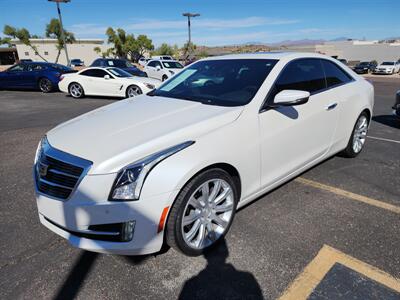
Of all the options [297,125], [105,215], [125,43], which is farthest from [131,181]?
[125,43]

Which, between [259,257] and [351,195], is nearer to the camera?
[259,257]

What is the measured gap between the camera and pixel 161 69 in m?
18.6

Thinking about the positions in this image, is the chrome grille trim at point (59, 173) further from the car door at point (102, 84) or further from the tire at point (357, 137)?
the car door at point (102, 84)

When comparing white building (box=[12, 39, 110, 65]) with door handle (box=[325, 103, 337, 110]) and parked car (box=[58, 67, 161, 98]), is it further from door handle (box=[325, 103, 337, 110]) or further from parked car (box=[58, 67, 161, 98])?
door handle (box=[325, 103, 337, 110])

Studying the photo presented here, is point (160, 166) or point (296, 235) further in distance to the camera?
point (296, 235)

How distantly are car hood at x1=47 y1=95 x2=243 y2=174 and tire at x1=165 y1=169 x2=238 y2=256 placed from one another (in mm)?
371

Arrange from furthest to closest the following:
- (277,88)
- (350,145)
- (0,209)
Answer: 1. (350,145)
2. (0,209)
3. (277,88)

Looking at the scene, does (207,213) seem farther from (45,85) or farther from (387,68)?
(387,68)

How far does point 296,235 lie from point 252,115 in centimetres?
119

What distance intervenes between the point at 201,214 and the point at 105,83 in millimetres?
10503

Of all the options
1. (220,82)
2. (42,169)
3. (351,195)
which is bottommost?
(351,195)

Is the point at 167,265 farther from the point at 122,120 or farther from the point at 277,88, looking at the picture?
the point at 277,88

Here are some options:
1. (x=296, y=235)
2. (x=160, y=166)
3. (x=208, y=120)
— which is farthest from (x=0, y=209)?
(x=296, y=235)

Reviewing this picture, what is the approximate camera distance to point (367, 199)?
351 cm
